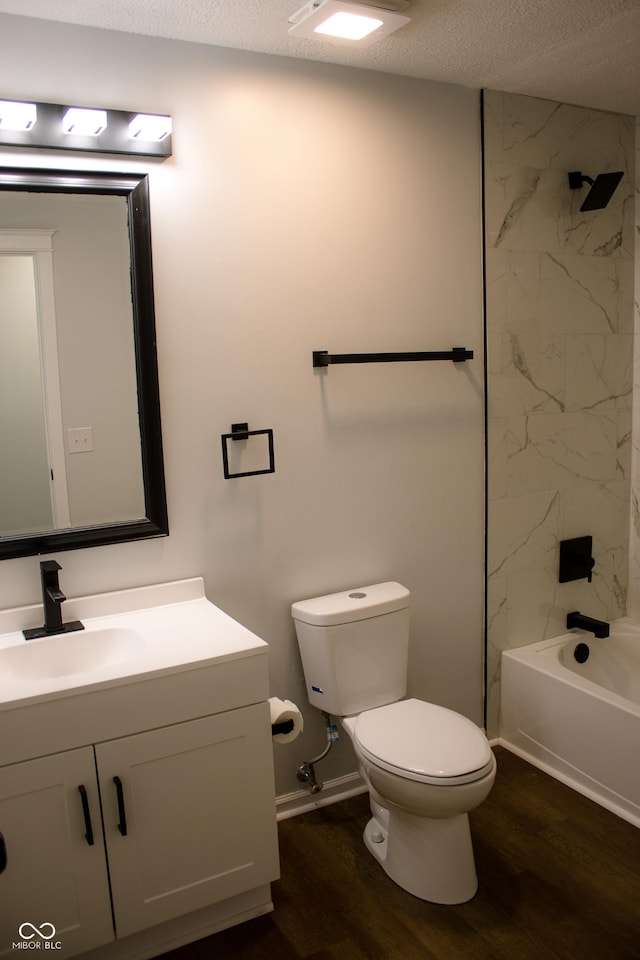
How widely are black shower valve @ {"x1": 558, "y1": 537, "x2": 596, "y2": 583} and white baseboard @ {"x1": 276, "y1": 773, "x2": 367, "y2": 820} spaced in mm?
1159

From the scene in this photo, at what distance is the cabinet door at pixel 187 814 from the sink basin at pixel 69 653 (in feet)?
0.95

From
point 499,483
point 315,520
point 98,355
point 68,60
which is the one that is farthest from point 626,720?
point 68,60

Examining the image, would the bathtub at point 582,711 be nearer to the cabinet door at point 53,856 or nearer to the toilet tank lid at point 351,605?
the toilet tank lid at point 351,605

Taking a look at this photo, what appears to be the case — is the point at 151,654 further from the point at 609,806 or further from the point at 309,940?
the point at 609,806

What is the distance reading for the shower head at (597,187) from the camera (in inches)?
114

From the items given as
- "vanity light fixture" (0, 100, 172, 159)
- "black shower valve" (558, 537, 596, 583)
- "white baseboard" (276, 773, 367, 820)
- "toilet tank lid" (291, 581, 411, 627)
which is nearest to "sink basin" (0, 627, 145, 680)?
"toilet tank lid" (291, 581, 411, 627)

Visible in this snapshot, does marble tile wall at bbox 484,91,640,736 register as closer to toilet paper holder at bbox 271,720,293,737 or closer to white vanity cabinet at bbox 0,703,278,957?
toilet paper holder at bbox 271,720,293,737

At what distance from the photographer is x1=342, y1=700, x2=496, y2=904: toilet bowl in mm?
2068

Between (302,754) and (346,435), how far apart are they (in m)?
1.08

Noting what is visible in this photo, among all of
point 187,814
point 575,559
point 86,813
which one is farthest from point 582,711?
point 86,813

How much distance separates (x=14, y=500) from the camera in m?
2.09

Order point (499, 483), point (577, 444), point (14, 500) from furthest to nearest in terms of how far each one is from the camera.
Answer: point (577, 444) < point (499, 483) < point (14, 500)

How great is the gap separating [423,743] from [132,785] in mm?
809

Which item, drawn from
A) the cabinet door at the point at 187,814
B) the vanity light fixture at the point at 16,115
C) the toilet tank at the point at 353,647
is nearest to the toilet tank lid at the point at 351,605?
the toilet tank at the point at 353,647
